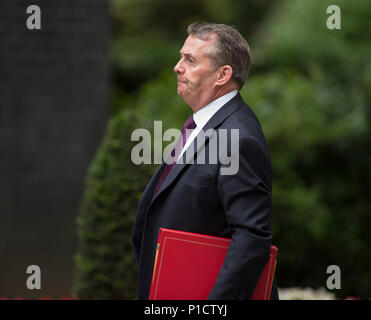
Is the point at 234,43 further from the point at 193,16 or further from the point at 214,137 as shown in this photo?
the point at 193,16

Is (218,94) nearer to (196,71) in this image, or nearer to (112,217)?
(196,71)

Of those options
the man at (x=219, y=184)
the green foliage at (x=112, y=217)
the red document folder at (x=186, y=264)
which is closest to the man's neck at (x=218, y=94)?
the man at (x=219, y=184)

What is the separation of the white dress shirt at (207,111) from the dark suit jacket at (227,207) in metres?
0.02

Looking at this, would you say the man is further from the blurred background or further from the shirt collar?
the blurred background

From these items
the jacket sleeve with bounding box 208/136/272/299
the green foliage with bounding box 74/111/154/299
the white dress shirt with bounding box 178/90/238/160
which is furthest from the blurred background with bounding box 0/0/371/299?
the jacket sleeve with bounding box 208/136/272/299

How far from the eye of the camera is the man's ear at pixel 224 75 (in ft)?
8.41

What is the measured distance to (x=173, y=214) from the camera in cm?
254

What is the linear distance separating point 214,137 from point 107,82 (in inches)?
179

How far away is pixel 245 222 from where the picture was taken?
2357 millimetres

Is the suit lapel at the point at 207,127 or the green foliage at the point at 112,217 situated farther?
the green foliage at the point at 112,217

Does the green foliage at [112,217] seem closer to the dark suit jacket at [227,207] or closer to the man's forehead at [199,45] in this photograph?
the dark suit jacket at [227,207]

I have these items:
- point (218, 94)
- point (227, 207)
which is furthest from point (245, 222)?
point (218, 94)

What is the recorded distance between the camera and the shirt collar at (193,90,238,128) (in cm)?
263

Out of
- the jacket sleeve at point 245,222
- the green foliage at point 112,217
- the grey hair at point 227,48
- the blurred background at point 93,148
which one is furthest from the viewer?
the blurred background at point 93,148
